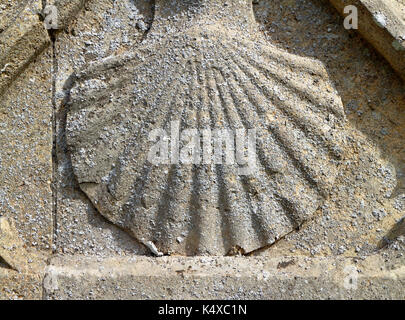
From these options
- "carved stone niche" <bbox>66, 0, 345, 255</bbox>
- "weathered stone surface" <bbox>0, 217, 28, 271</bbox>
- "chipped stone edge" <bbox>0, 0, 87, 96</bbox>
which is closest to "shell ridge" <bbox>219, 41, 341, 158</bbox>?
"carved stone niche" <bbox>66, 0, 345, 255</bbox>

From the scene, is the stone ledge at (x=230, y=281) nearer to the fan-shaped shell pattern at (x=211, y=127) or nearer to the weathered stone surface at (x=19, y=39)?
the fan-shaped shell pattern at (x=211, y=127)

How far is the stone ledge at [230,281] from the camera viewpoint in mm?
1219

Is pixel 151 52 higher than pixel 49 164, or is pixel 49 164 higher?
pixel 151 52

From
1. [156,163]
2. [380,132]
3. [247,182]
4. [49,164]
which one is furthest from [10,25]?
[380,132]

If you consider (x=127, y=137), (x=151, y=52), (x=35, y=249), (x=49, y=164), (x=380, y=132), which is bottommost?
(x=35, y=249)

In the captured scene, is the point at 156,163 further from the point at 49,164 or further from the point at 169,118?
the point at 49,164

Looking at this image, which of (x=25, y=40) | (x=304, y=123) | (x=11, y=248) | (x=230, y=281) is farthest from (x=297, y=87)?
(x=11, y=248)

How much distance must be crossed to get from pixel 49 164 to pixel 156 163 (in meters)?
0.25

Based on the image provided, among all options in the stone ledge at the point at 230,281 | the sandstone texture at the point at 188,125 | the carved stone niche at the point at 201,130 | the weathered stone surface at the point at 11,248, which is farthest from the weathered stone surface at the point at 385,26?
the weathered stone surface at the point at 11,248

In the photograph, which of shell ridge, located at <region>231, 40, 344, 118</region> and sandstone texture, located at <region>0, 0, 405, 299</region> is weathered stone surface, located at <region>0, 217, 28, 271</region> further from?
shell ridge, located at <region>231, 40, 344, 118</region>

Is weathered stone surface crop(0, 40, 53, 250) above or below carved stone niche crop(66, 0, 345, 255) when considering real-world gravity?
below

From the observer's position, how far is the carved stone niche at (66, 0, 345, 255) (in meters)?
1.30

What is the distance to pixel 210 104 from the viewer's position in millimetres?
1308

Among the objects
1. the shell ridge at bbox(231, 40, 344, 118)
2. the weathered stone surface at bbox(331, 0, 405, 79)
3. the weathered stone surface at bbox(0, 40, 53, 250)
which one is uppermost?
the weathered stone surface at bbox(331, 0, 405, 79)
